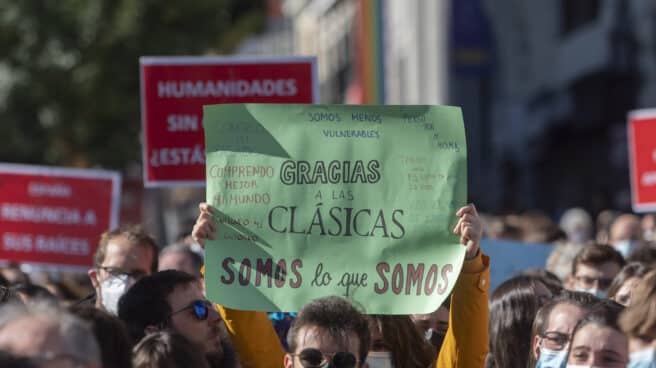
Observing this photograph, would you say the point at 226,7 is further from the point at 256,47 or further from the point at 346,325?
the point at 346,325

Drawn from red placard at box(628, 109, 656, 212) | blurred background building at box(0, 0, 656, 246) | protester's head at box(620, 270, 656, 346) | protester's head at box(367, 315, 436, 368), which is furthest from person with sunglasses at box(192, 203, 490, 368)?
blurred background building at box(0, 0, 656, 246)

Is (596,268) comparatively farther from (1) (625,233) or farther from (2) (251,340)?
(1) (625,233)

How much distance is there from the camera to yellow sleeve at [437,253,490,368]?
4.91 metres

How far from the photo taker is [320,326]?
4.61 meters

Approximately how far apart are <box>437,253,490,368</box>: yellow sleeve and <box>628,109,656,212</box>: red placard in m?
5.49

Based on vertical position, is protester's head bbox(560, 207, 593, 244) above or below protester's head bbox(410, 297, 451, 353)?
below

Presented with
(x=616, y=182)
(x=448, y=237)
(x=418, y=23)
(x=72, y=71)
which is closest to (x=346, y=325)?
(x=448, y=237)

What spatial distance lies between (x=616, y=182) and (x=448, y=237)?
73.2 feet

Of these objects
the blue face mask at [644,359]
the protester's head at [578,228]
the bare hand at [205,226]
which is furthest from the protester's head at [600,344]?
the protester's head at [578,228]

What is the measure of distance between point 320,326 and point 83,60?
2097 cm

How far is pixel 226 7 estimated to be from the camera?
87.5ft

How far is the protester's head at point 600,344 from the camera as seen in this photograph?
4.43 meters

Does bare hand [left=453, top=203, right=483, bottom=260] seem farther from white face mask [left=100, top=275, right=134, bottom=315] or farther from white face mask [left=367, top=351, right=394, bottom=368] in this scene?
white face mask [left=100, top=275, right=134, bottom=315]

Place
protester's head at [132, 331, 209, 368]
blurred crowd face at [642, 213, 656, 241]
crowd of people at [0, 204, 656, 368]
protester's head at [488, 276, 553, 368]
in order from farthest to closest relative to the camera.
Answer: blurred crowd face at [642, 213, 656, 241], protester's head at [488, 276, 553, 368], protester's head at [132, 331, 209, 368], crowd of people at [0, 204, 656, 368]
